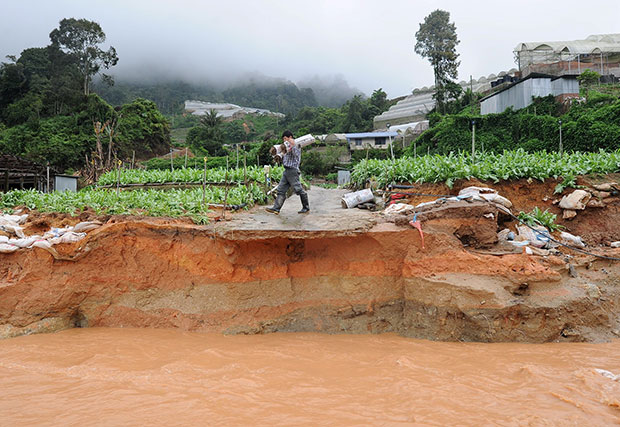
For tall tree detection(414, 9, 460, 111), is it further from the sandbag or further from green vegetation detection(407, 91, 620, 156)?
the sandbag

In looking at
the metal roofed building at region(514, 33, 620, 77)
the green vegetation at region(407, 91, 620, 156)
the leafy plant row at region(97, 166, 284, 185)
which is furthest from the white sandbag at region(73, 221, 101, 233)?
the metal roofed building at region(514, 33, 620, 77)

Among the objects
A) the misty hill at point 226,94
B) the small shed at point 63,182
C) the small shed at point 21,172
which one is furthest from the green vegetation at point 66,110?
the misty hill at point 226,94

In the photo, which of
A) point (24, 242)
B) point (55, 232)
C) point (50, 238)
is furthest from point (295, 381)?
point (24, 242)

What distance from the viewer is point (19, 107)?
3409cm

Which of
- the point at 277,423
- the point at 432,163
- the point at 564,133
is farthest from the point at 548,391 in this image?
the point at 564,133

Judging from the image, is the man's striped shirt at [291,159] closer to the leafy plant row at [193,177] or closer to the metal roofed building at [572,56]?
the leafy plant row at [193,177]

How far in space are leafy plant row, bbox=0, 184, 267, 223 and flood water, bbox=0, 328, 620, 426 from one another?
6.04ft

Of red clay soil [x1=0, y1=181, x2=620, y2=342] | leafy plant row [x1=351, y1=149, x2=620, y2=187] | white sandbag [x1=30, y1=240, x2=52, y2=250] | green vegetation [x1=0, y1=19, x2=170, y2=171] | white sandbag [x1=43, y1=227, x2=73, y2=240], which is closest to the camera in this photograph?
red clay soil [x1=0, y1=181, x2=620, y2=342]

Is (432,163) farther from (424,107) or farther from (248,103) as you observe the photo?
(248,103)

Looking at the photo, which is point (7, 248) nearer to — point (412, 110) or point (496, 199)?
point (496, 199)

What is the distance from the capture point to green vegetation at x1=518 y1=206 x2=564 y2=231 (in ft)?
20.1

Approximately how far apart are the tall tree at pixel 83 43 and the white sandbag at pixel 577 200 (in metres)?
44.1

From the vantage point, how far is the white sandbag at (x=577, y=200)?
6.47 m

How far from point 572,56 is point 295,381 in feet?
134
